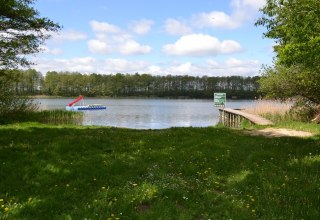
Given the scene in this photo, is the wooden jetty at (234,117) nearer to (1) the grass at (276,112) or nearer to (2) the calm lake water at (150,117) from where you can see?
(1) the grass at (276,112)

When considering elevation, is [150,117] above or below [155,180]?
below

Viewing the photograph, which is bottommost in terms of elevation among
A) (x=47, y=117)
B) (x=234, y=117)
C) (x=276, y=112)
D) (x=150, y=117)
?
(x=150, y=117)

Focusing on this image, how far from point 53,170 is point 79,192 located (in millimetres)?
1732

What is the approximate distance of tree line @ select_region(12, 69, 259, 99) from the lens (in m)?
151

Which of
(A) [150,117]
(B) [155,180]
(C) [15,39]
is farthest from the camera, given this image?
(A) [150,117]

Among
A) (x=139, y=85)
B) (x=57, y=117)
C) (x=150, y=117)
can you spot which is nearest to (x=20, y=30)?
(x=57, y=117)

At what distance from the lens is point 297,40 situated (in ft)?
40.1

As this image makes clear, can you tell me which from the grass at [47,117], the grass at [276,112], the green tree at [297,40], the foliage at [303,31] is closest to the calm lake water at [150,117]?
the grass at [47,117]

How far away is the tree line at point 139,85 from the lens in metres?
151

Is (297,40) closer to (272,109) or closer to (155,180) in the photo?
(155,180)

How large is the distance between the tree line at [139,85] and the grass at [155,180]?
135626 millimetres

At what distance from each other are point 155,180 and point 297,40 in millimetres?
7240

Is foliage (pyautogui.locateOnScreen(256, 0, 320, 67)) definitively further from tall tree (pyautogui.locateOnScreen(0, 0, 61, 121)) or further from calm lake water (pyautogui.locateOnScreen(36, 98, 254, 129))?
calm lake water (pyautogui.locateOnScreen(36, 98, 254, 129))

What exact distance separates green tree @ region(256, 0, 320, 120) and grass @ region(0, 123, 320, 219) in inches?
128
